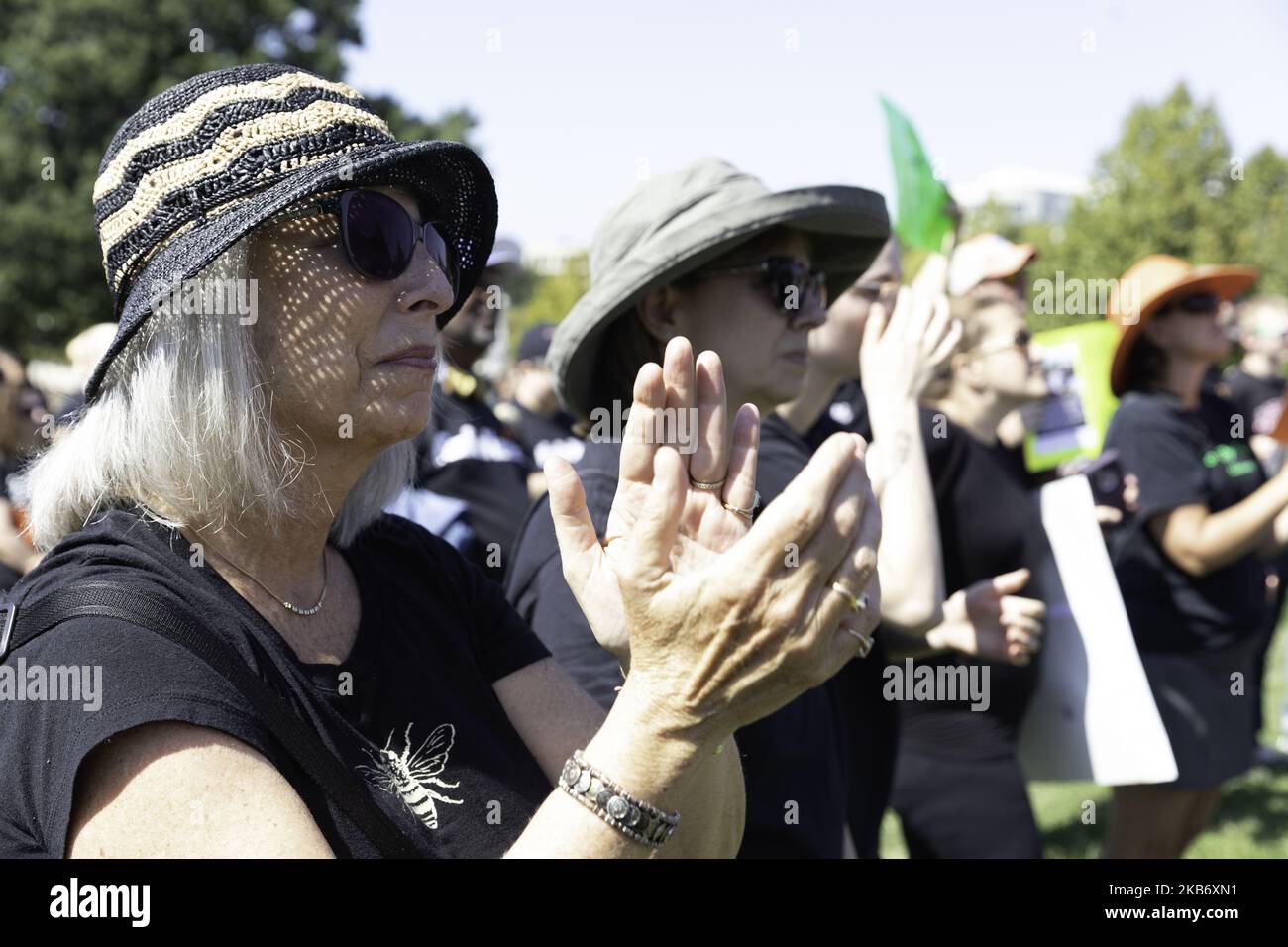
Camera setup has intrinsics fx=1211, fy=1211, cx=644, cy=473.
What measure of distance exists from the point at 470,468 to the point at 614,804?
3.43 meters

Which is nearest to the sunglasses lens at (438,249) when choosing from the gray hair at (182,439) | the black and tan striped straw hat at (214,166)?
the black and tan striped straw hat at (214,166)

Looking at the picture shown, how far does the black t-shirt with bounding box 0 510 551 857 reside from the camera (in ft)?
4.35

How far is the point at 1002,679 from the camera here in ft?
12.4

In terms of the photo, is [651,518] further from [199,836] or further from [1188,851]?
[1188,851]

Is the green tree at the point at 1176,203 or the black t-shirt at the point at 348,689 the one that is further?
the green tree at the point at 1176,203

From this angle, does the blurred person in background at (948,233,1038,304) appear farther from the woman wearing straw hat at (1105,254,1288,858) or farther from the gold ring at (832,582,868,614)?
the gold ring at (832,582,868,614)

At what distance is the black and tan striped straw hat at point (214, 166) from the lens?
157 centimetres

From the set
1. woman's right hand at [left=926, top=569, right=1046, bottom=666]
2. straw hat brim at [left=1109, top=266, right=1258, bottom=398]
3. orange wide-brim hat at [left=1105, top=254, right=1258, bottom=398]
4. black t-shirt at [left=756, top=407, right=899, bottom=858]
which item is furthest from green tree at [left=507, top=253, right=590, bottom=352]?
black t-shirt at [left=756, top=407, right=899, bottom=858]

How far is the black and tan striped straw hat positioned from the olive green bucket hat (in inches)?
35.4

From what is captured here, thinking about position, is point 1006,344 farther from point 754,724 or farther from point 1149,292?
point 754,724

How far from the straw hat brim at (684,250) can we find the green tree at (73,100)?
81.0ft

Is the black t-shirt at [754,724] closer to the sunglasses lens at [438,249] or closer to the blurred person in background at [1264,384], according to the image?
the sunglasses lens at [438,249]

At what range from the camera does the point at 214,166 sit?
1.61m
